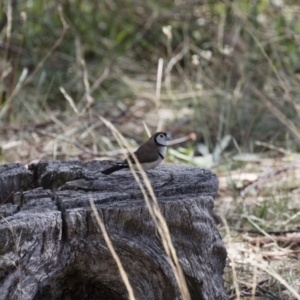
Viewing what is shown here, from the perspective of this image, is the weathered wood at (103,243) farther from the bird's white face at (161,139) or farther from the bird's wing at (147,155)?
the bird's white face at (161,139)

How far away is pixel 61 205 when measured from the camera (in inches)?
93.0

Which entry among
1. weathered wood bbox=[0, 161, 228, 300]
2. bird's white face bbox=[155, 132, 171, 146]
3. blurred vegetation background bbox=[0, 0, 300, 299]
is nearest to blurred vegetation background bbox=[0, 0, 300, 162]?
blurred vegetation background bbox=[0, 0, 300, 299]

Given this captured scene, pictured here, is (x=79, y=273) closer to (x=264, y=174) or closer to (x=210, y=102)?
(x=264, y=174)

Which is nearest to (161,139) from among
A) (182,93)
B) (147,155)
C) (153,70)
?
(147,155)

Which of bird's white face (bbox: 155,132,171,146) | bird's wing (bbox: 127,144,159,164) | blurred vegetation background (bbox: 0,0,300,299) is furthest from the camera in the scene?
blurred vegetation background (bbox: 0,0,300,299)

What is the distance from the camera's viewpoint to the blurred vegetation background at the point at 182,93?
13.6 ft

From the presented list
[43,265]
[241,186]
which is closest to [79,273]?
[43,265]

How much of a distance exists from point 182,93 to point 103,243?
3815 mm

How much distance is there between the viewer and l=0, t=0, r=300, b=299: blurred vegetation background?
13.6 feet

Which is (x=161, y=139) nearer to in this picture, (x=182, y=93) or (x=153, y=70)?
(x=182, y=93)

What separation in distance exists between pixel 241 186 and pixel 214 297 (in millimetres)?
1816

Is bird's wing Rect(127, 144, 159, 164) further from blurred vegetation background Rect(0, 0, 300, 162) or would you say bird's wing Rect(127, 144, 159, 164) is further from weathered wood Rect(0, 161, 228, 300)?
blurred vegetation background Rect(0, 0, 300, 162)

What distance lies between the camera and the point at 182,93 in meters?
6.06

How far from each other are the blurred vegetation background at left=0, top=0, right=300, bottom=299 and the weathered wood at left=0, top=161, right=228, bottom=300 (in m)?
0.73
